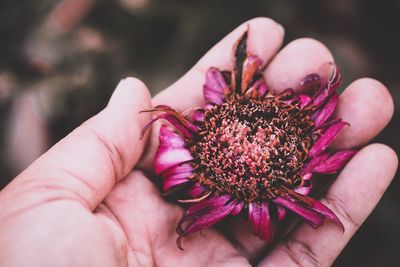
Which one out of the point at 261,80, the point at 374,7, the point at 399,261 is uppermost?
the point at 374,7

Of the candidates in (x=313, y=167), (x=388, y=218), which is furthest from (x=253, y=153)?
(x=388, y=218)

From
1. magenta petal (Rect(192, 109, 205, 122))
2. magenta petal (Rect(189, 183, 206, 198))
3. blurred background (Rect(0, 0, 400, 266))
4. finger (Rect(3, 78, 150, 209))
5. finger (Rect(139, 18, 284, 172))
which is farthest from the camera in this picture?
blurred background (Rect(0, 0, 400, 266))

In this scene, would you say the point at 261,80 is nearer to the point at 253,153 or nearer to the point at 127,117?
the point at 253,153

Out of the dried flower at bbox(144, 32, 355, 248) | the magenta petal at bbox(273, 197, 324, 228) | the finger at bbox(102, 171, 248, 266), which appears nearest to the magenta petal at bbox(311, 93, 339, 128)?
the dried flower at bbox(144, 32, 355, 248)

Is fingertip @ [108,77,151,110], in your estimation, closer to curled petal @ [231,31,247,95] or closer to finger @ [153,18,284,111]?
finger @ [153,18,284,111]

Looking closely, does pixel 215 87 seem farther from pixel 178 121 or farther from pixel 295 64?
pixel 295 64

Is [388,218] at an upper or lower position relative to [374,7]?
lower
